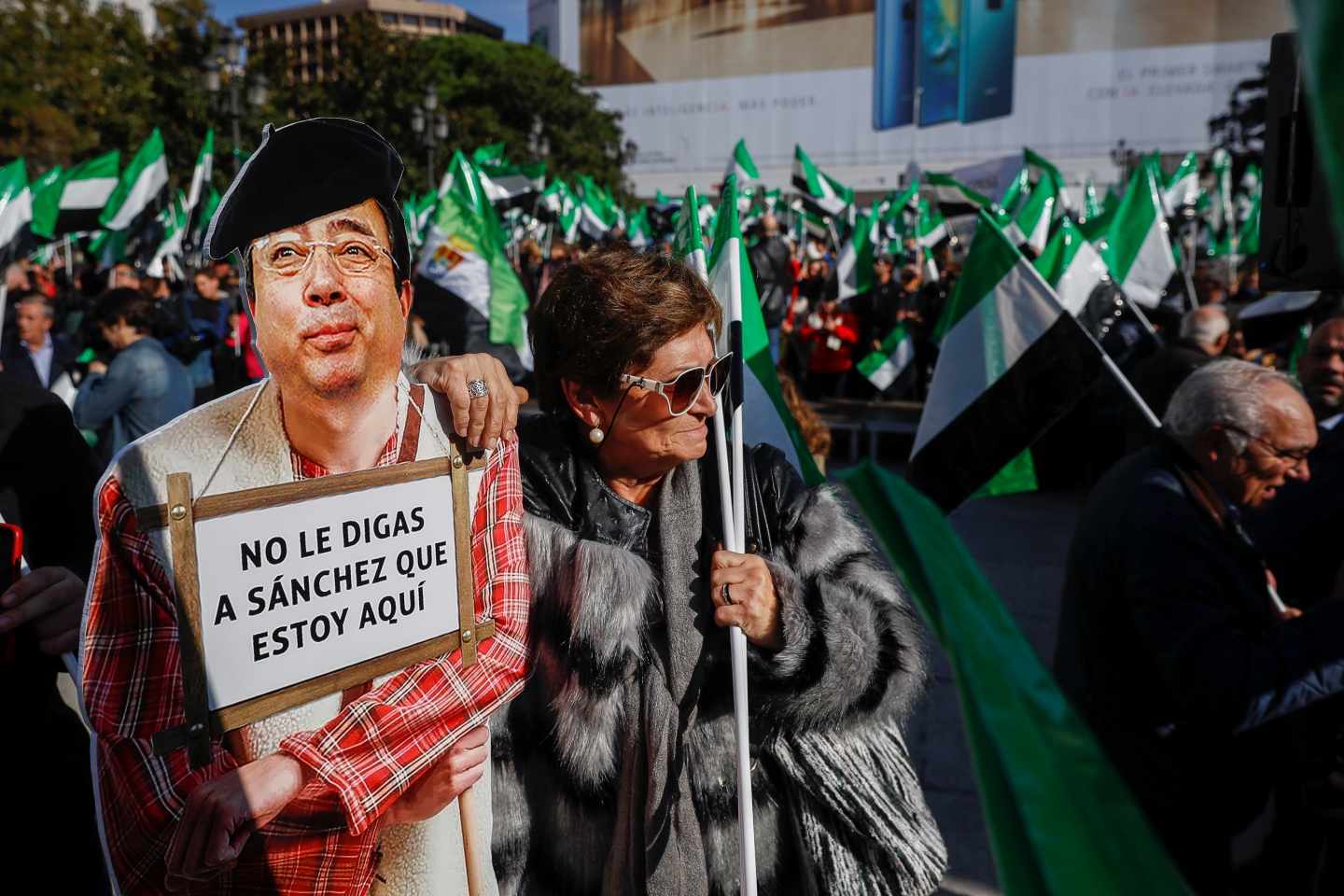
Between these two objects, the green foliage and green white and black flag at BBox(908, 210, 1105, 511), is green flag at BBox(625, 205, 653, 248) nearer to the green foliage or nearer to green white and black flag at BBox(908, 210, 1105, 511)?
the green foliage

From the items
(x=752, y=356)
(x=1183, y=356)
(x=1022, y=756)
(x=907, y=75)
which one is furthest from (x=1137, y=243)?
(x=907, y=75)

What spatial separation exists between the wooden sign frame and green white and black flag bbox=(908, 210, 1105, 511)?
1982 millimetres

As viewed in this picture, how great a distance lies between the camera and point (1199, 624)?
2246 mm

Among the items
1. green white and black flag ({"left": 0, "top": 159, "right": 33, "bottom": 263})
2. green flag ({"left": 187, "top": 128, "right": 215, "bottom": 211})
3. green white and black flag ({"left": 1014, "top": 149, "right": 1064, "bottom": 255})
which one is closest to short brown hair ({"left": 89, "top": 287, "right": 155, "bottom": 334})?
green white and black flag ({"left": 0, "top": 159, "right": 33, "bottom": 263})

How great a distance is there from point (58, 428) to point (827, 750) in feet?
4.89

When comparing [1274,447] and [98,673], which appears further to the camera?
[1274,447]

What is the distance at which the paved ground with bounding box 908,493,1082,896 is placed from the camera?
359cm

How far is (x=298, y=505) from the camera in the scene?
1344 millimetres

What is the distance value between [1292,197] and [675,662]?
56.6 inches

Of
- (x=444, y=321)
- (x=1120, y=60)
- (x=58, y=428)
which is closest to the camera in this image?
(x=58, y=428)

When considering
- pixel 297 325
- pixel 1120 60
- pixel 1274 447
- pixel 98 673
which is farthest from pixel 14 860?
pixel 1120 60

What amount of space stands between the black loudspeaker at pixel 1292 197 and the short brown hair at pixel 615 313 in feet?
3.57

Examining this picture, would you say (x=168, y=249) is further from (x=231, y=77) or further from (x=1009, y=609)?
(x=1009, y=609)

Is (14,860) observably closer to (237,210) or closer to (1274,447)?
(237,210)
